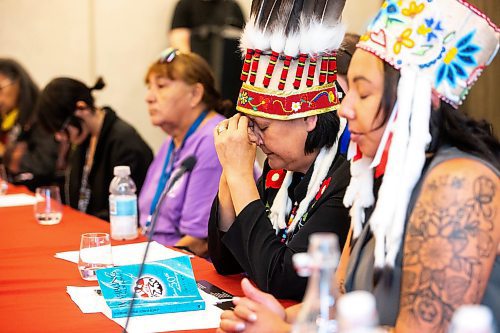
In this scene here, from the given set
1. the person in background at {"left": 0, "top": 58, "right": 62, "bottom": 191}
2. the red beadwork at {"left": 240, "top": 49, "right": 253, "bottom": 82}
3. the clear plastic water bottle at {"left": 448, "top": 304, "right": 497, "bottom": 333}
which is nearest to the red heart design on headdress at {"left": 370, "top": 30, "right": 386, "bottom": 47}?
the red beadwork at {"left": 240, "top": 49, "right": 253, "bottom": 82}

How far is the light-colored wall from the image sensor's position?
19.9 feet

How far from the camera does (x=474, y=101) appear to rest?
395cm

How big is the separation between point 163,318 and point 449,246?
2.26 ft

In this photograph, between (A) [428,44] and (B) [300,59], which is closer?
(A) [428,44]

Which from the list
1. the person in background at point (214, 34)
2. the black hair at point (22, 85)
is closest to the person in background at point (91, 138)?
the black hair at point (22, 85)

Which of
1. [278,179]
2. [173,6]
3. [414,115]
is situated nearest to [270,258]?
[278,179]

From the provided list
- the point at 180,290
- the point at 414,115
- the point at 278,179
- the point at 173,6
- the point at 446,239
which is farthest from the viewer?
the point at 173,6

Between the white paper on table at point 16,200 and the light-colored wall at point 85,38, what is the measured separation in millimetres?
2587

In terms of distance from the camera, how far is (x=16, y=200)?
3484 mm

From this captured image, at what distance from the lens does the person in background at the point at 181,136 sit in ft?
10.0

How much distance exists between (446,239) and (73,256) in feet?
4.41

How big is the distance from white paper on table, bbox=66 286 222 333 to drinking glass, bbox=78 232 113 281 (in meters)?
0.17

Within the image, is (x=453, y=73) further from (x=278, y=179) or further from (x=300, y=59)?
(x=278, y=179)

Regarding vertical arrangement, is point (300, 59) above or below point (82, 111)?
above
